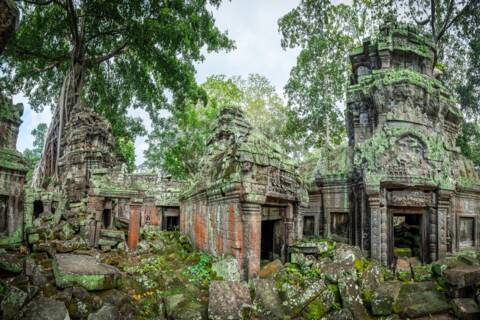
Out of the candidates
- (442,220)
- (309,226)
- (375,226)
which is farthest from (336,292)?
(309,226)

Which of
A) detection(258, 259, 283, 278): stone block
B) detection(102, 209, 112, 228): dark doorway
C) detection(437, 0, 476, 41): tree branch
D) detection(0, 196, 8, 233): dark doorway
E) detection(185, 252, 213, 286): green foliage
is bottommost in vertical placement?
detection(185, 252, 213, 286): green foliage

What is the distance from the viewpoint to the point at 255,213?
5.68 metres

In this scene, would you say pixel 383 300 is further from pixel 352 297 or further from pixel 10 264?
pixel 10 264

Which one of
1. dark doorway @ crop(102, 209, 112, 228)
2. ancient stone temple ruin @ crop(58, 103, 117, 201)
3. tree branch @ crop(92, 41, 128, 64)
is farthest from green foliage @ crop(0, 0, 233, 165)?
dark doorway @ crop(102, 209, 112, 228)

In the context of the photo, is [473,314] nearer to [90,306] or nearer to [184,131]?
[90,306]

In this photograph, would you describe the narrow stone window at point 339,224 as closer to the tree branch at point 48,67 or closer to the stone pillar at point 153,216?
the stone pillar at point 153,216

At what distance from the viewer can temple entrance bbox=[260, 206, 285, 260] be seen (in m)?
6.75

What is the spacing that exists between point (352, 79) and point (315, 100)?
7.24 metres

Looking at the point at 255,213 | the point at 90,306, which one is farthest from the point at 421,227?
the point at 90,306

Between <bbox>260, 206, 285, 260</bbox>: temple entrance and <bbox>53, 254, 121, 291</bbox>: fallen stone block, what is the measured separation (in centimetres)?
306

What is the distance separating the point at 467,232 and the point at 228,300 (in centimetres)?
1076

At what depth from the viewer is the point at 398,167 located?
9172 millimetres

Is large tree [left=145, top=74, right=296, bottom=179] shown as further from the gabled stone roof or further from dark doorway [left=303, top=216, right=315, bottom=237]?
the gabled stone roof

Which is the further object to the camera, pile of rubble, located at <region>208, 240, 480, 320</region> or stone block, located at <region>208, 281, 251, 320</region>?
pile of rubble, located at <region>208, 240, 480, 320</region>
